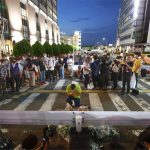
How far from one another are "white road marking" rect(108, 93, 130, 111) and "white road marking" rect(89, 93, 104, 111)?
2.23 ft

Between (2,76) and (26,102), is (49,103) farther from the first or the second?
(2,76)

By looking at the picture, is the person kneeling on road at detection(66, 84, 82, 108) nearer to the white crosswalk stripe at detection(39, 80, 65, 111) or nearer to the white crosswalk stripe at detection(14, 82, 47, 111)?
the white crosswalk stripe at detection(39, 80, 65, 111)

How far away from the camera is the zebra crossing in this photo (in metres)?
10.4

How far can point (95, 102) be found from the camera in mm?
11266

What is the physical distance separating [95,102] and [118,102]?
103 cm

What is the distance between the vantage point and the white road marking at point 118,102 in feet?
33.4

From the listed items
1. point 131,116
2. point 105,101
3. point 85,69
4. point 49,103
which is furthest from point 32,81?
point 131,116

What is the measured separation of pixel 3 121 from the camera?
5879mm

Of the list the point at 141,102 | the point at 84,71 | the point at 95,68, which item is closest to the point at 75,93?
the point at 141,102

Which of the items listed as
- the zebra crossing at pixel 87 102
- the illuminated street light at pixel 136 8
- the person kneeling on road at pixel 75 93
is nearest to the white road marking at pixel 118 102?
the zebra crossing at pixel 87 102

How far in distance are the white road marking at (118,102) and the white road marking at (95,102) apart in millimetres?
679

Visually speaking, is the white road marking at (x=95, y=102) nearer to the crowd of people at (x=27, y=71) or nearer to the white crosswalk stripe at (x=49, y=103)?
the white crosswalk stripe at (x=49, y=103)

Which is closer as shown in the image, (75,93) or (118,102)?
(75,93)

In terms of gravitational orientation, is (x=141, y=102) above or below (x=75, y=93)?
below
